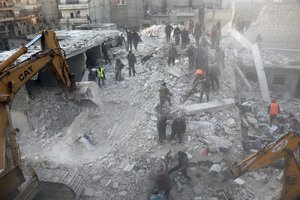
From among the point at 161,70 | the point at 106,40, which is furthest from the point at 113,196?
the point at 106,40

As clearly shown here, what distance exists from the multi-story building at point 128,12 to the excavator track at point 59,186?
30.6m

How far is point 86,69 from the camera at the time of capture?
55.2ft

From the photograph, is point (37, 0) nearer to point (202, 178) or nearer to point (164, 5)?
point (164, 5)

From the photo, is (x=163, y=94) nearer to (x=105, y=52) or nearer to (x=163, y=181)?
(x=163, y=181)

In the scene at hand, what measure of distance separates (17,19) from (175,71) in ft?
90.7

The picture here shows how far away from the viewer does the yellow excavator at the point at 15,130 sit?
20.0ft

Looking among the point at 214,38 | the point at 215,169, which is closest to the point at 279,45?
the point at 214,38

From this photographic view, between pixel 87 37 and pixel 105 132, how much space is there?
974 centimetres

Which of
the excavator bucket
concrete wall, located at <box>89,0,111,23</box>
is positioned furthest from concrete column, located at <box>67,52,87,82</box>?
concrete wall, located at <box>89,0,111,23</box>

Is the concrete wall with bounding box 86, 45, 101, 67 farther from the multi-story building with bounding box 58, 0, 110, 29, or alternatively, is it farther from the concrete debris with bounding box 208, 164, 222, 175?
the multi-story building with bounding box 58, 0, 110, 29

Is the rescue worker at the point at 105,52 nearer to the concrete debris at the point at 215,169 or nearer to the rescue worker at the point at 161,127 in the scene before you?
the rescue worker at the point at 161,127

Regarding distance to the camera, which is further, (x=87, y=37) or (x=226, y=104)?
(x=87, y=37)

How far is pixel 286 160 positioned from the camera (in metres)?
7.03

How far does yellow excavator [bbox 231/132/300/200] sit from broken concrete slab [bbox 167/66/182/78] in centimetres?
753
